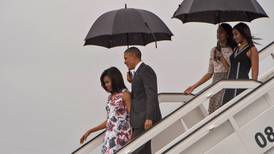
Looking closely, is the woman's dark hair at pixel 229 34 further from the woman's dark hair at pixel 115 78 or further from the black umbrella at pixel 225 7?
the woman's dark hair at pixel 115 78

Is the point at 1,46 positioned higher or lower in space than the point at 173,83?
higher

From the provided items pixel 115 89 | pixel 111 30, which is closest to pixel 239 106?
pixel 115 89

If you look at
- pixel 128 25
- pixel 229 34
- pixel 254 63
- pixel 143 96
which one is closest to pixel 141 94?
pixel 143 96

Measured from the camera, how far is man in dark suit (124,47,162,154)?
206 inches

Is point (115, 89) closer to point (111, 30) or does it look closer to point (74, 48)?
point (111, 30)

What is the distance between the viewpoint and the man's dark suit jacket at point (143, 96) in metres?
5.21

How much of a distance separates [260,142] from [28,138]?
10.9ft

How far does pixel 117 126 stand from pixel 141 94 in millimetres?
347

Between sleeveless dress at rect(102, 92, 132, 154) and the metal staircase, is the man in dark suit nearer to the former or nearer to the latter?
sleeveless dress at rect(102, 92, 132, 154)

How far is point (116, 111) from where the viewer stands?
5555mm

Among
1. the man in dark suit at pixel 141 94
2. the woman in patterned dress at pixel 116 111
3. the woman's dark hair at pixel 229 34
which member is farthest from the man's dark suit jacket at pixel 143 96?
the woman's dark hair at pixel 229 34

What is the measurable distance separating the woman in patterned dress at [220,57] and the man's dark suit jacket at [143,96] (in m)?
0.85

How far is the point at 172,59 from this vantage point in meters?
8.02

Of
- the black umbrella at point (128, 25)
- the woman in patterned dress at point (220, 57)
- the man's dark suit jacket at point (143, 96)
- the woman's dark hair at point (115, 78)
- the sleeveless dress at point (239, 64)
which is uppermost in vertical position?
the black umbrella at point (128, 25)
